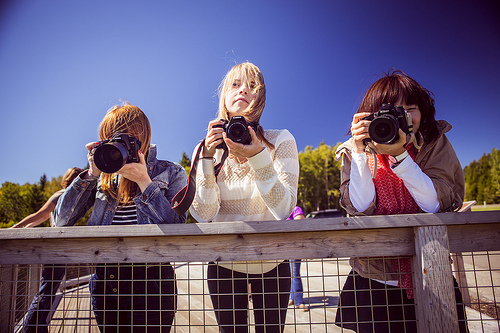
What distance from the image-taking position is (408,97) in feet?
4.39

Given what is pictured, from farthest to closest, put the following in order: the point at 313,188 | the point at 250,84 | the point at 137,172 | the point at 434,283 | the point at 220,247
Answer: the point at 313,188, the point at 250,84, the point at 137,172, the point at 220,247, the point at 434,283

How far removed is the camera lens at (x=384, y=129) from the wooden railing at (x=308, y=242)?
313mm

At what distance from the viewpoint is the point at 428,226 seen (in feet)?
3.53

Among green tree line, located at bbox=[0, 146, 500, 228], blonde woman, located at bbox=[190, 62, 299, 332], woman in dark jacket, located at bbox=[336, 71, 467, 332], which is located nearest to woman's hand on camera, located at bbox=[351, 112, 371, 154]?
woman in dark jacket, located at bbox=[336, 71, 467, 332]

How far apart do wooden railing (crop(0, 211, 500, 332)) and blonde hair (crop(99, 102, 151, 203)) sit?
0.37 meters

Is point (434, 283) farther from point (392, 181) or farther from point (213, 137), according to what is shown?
point (213, 137)

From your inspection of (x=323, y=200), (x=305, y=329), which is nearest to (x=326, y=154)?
(x=323, y=200)

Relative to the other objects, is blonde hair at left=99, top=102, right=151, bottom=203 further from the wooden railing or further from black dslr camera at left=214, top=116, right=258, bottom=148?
black dslr camera at left=214, top=116, right=258, bottom=148

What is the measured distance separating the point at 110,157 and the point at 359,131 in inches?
43.6

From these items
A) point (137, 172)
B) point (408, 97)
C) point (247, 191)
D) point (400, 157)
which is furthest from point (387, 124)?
point (137, 172)

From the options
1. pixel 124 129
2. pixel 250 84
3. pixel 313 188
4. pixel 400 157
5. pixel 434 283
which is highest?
pixel 313 188

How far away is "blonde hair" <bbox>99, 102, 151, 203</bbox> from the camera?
5.08 ft

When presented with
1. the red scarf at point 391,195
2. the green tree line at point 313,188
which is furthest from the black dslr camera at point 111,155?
the green tree line at point 313,188

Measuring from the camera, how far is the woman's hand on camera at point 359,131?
1237mm
